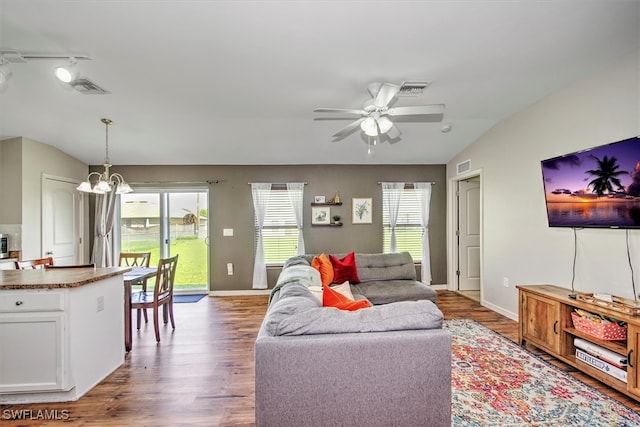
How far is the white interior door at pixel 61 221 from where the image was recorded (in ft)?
15.1

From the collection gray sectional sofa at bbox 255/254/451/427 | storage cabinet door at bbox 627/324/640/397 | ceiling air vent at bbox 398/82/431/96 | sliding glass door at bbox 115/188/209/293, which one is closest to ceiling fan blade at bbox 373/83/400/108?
ceiling air vent at bbox 398/82/431/96

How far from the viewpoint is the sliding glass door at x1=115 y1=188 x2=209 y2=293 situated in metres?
Result: 5.55

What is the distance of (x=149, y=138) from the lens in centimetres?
453

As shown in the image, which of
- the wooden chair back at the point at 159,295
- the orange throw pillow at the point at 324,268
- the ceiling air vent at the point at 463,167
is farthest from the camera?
the ceiling air vent at the point at 463,167

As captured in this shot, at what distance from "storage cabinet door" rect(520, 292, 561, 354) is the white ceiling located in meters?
2.30

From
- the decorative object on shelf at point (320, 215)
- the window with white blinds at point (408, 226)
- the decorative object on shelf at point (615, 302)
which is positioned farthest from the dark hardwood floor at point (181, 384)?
the decorative object on shelf at point (320, 215)

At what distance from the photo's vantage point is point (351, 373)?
5.43 ft

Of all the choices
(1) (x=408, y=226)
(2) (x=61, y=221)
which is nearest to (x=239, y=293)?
(2) (x=61, y=221)

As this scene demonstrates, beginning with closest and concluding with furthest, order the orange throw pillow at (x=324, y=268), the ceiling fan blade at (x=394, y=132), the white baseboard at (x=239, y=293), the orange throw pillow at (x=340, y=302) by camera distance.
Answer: the orange throw pillow at (x=340, y=302), the ceiling fan blade at (x=394, y=132), the orange throw pillow at (x=324, y=268), the white baseboard at (x=239, y=293)

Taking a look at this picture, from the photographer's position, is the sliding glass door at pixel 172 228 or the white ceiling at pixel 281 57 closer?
the white ceiling at pixel 281 57

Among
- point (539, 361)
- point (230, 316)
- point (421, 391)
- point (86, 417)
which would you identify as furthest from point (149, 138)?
point (539, 361)

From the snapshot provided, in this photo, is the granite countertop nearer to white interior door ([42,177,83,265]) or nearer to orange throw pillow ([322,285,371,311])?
orange throw pillow ([322,285,371,311])

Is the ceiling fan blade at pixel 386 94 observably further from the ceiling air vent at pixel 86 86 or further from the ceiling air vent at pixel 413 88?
the ceiling air vent at pixel 86 86

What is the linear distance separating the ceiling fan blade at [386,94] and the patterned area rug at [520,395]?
2517 millimetres
